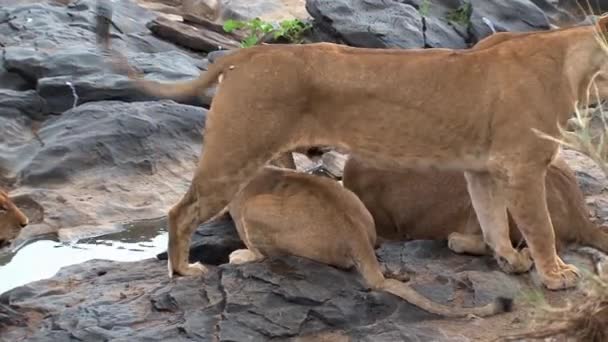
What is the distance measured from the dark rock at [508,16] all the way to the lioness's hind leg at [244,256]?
32.6 ft

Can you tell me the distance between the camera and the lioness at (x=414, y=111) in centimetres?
673

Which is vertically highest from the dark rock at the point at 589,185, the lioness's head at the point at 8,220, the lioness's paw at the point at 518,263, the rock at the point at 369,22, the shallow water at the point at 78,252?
the lioness's paw at the point at 518,263

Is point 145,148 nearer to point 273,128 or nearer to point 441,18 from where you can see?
point 273,128

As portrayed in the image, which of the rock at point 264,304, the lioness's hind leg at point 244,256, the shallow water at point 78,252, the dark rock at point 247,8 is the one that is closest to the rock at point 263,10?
the dark rock at point 247,8

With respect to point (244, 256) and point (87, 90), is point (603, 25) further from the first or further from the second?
point (87, 90)

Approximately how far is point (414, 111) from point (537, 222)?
87 cm

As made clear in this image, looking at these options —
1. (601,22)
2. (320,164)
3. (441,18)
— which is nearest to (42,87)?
(320,164)

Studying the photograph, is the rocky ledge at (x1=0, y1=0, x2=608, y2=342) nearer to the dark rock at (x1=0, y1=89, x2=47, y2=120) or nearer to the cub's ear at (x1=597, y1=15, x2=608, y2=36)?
the dark rock at (x1=0, y1=89, x2=47, y2=120)

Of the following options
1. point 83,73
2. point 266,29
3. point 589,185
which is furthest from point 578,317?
point 266,29

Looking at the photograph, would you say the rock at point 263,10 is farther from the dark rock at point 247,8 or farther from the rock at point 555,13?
the rock at point 555,13

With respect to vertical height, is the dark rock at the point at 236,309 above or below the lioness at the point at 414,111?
below

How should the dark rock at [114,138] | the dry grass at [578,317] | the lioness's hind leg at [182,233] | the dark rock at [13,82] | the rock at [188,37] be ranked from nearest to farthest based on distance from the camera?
the dry grass at [578,317] < the lioness's hind leg at [182,233] < the dark rock at [114,138] < the dark rock at [13,82] < the rock at [188,37]

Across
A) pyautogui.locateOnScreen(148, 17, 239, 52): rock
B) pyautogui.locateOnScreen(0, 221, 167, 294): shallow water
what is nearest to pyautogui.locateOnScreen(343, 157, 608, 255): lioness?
pyautogui.locateOnScreen(0, 221, 167, 294): shallow water

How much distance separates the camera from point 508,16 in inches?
685
